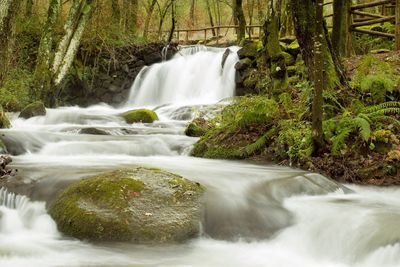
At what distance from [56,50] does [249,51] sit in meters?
6.67

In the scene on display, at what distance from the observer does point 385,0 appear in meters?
14.3

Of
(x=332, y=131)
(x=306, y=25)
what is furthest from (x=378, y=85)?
(x=306, y=25)

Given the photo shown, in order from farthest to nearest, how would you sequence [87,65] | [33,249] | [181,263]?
[87,65] → [33,249] → [181,263]

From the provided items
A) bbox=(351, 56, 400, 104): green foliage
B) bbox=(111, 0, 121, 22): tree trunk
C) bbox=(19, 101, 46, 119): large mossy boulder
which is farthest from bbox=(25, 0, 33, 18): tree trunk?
bbox=(351, 56, 400, 104): green foliage

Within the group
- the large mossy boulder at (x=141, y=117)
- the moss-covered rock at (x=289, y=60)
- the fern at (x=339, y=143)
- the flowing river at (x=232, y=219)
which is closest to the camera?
the flowing river at (x=232, y=219)

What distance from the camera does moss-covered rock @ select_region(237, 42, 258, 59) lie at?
1706 centimetres

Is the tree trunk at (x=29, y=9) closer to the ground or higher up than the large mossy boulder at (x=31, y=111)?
higher up

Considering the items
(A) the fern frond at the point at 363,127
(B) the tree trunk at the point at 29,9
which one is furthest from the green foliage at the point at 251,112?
(B) the tree trunk at the point at 29,9

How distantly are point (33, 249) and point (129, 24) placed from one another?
19654 mm

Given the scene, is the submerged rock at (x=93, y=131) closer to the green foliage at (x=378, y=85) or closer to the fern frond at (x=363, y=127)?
the green foliage at (x=378, y=85)

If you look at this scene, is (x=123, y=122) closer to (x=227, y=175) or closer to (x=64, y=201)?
(x=227, y=175)

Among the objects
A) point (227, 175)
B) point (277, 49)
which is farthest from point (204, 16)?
point (227, 175)

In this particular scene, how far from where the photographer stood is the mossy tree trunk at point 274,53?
35.6ft

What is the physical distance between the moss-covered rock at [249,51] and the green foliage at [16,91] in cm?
749
